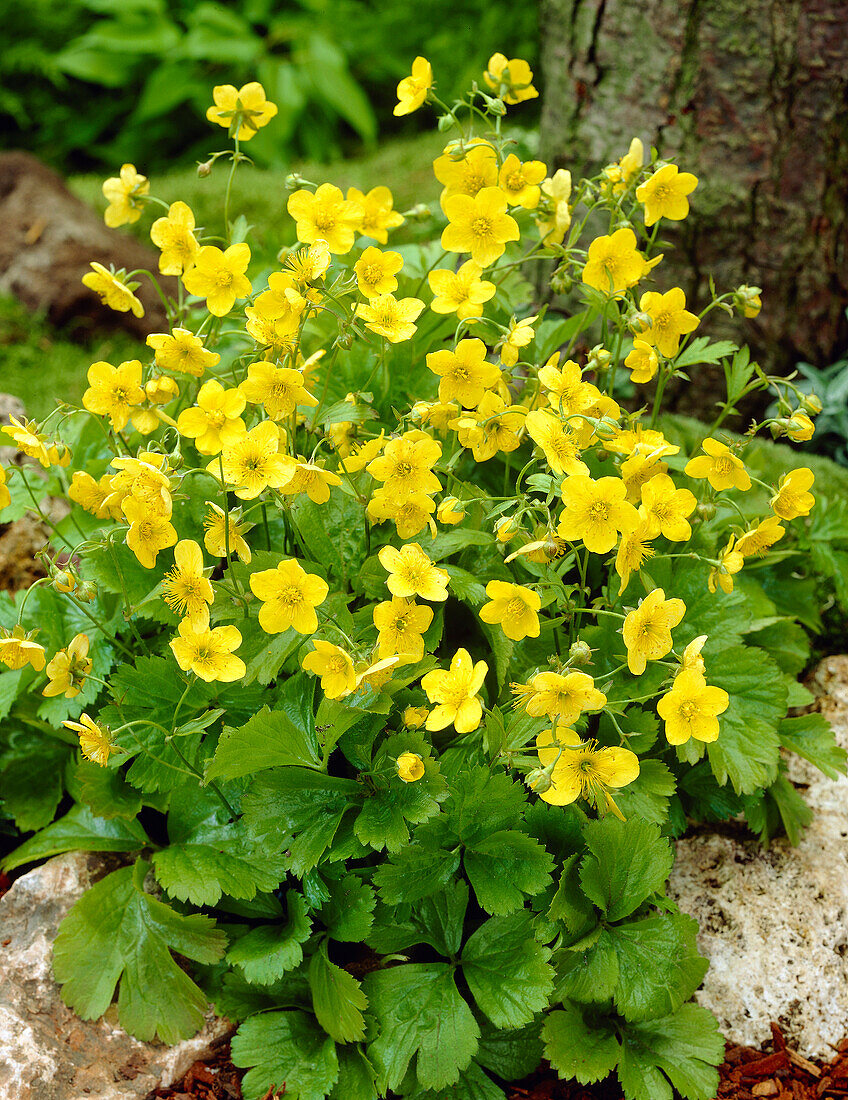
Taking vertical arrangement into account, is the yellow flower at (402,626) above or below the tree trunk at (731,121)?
below

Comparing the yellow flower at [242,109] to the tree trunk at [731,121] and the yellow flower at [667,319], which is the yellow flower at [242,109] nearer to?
the yellow flower at [667,319]

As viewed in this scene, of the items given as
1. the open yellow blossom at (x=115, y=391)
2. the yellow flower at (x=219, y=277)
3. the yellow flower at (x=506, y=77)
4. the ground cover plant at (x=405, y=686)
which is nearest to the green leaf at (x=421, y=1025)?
the ground cover plant at (x=405, y=686)

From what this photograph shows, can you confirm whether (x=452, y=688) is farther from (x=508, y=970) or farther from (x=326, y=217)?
(x=326, y=217)

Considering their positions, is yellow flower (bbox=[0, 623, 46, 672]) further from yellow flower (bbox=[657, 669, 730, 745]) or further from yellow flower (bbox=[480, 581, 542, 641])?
yellow flower (bbox=[657, 669, 730, 745])

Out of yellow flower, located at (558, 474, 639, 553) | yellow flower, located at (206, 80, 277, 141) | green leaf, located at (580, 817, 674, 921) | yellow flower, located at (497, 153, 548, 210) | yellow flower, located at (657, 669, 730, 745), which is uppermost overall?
yellow flower, located at (206, 80, 277, 141)

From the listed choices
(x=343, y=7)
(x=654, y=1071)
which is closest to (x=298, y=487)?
(x=654, y=1071)

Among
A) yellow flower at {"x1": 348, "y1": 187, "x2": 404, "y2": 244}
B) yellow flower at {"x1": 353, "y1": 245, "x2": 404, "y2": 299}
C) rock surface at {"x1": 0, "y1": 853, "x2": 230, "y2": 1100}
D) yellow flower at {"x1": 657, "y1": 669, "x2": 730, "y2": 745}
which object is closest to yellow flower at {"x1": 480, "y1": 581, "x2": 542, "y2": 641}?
yellow flower at {"x1": 657, "y1": 669, "x2": 730, "y2": 745}

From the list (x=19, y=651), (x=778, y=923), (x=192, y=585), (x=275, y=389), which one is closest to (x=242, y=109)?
(x=275, y=389)
